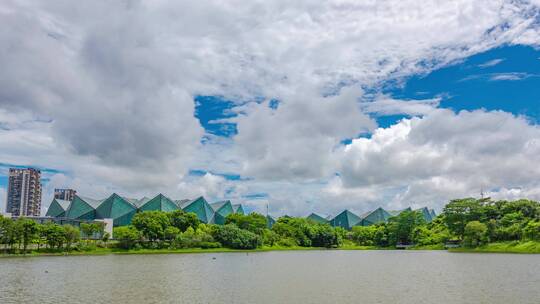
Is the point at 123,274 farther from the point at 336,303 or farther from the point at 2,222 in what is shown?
the point at 2,222

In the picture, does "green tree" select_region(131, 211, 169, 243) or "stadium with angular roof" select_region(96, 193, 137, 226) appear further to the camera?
"stadium with angular roof" select_region(96, 193, 137, 226)

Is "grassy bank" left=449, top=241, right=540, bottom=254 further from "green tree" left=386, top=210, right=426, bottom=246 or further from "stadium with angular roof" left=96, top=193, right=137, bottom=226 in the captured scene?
"stadium with angular roof" left=96, top=193, right=137, bottom=226

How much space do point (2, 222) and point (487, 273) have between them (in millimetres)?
→ 58555

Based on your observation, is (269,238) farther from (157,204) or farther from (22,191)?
(22,191)

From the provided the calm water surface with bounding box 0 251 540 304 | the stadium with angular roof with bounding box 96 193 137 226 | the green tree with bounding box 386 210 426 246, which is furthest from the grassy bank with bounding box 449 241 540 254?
the stadium with angular roof with bounding box 96 193 137 226

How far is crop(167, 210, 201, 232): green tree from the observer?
9184cm

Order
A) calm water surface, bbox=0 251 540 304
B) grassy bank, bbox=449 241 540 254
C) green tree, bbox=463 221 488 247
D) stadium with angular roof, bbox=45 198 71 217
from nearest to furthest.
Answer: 1. calm water surface, bbox=0 251 540 304
2. grassy bank, bbox=449 241 540 254
3. green tree, bbox=463 221 488 247
4. stadium with angular roof, bbox=45 198 71 217

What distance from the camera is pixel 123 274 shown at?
38.5 metres

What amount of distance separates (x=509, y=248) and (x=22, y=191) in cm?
17559

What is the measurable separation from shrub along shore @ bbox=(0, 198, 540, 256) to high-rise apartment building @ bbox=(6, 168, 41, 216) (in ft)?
357

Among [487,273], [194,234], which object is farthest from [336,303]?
[194,234]

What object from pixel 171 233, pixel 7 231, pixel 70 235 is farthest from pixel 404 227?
pixel 7 231

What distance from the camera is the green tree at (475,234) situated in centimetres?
8394

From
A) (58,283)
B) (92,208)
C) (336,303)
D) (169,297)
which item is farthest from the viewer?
(92,208)
